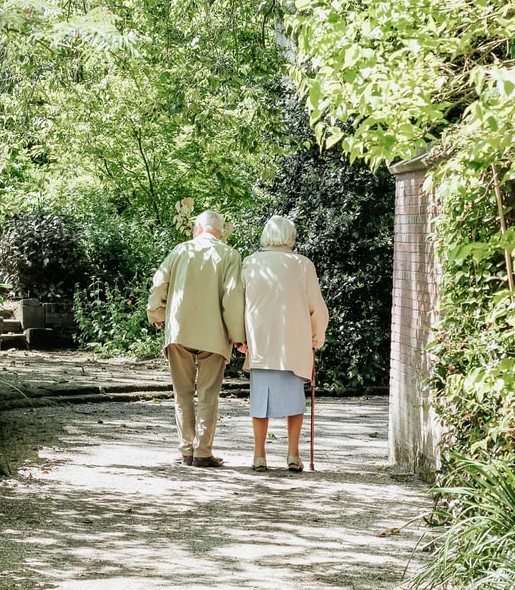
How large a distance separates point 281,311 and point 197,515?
2296mm

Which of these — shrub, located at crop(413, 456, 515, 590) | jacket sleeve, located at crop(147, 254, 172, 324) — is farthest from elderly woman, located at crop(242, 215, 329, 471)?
shrub, located at crop(413, 456, 515, 590)

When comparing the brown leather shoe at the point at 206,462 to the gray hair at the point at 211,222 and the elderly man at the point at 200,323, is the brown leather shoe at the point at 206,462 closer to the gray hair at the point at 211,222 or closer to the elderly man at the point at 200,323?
the elderly man at the point at 200,323

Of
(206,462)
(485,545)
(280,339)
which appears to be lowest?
(206,462)

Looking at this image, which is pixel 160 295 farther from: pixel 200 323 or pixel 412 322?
pixel 412 322

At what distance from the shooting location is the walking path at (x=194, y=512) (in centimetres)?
632

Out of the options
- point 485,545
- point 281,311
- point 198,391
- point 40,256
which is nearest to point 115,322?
point 40,256

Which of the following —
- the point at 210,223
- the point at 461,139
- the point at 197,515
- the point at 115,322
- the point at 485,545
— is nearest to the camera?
the point at 485,545

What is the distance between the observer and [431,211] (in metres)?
8.76

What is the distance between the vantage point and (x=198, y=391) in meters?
9.98

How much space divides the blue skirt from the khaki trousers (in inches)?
15.2

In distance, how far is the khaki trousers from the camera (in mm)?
9898

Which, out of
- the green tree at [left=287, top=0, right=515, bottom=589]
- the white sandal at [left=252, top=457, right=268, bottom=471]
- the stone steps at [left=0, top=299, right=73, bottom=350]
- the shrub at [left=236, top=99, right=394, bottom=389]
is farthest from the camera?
the stone steps at [left=0, top=299, right=73, bottom=350]

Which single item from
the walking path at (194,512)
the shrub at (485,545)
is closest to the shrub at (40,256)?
the walking path at (194,512)

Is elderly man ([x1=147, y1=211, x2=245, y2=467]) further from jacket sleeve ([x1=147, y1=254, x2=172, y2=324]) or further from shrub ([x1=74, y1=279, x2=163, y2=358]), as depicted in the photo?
shrub ([x1=74, y1=279, x2=163, y2=358])
